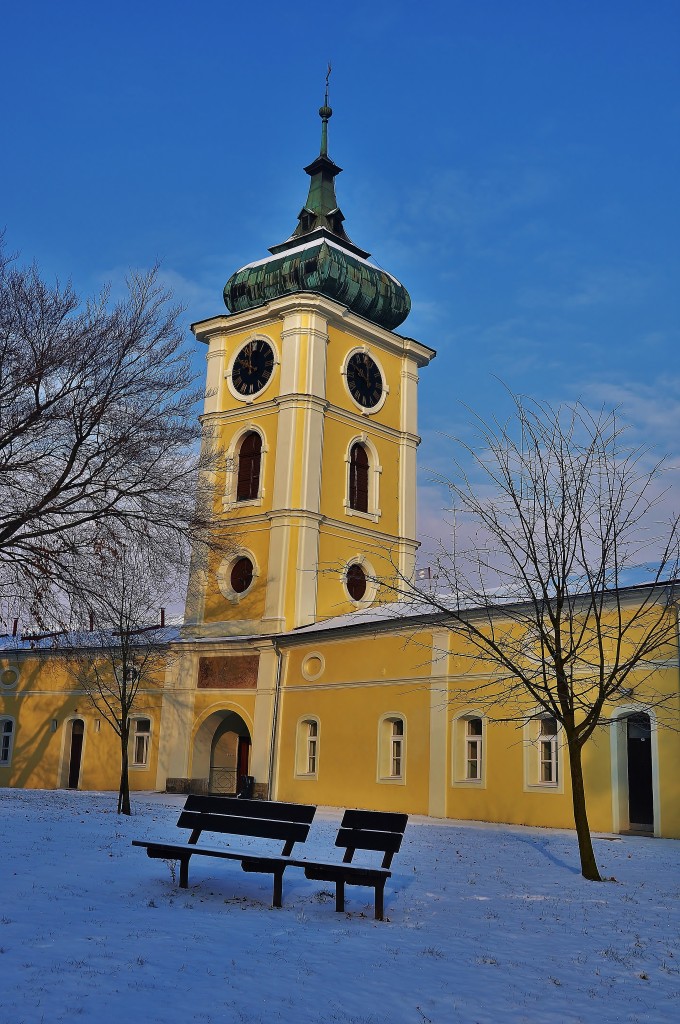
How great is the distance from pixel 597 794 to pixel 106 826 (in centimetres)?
962

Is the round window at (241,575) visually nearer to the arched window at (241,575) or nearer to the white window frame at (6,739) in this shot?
the arched window at (241,575)

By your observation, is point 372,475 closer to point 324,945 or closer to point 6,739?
point 6,739

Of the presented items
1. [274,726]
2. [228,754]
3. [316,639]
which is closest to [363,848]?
[316,639]

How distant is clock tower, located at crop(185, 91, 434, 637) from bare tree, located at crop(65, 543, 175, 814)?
2.19 m

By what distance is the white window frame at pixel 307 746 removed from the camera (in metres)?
27.6

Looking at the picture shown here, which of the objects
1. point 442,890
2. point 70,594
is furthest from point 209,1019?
point 70,594

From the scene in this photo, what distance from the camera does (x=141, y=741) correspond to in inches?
1293

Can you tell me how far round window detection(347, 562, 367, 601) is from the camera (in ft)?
108

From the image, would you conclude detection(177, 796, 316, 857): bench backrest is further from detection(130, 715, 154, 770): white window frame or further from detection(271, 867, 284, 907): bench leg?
detection(130, 715, 154, 770): white window frame

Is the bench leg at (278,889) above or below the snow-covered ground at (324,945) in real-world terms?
above

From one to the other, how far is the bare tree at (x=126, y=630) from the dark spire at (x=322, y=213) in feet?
48.8

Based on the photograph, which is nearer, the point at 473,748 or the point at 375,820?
the point at 375,820

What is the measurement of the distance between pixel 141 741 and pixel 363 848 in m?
24.7

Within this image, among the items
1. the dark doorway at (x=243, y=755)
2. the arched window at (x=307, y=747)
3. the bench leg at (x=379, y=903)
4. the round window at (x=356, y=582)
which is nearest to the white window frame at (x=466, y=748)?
the arched window at (x=307, y=747)
